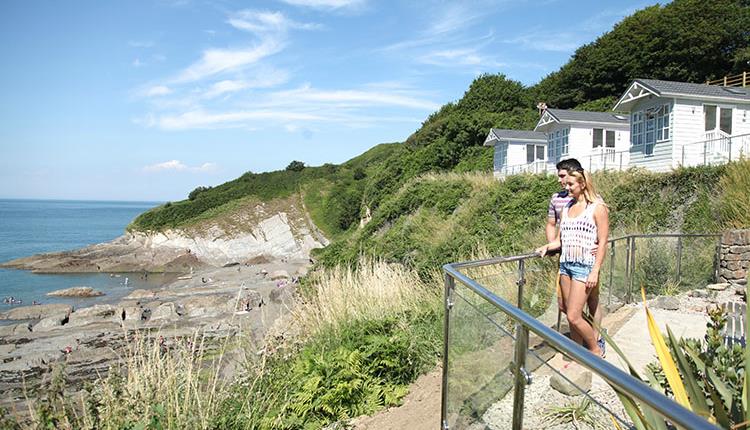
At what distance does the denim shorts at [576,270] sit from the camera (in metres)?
4.44

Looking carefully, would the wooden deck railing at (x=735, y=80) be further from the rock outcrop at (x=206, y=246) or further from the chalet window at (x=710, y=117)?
the rock outcrop at (x=206, y=246)

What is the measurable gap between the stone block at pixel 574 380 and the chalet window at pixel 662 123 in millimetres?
20766

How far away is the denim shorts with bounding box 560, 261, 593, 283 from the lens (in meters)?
4.44

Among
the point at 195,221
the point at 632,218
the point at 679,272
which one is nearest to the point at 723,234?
the point at 679,272

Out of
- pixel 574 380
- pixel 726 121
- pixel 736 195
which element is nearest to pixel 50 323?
pixel 736 195

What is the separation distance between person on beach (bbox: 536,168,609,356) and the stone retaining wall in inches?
225

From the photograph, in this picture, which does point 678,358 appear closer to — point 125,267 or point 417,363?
point 417,363

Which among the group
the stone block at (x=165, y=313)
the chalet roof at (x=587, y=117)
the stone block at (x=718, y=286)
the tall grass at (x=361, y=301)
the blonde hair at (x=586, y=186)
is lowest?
the stone block at (x=165, y=313)

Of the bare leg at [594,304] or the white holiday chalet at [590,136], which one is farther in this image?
the white holiday chalet at [590,136]

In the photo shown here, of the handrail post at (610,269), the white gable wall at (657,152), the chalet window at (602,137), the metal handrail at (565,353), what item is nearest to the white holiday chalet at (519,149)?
the chalet window at (602,137)

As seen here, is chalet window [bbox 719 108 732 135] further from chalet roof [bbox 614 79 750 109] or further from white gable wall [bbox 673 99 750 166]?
chalet roof [bbox 614 79 750 109]

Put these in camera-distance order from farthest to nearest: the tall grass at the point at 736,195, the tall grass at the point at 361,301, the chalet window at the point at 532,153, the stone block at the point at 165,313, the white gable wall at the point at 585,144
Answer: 1. the chalet window at the point at 532,153
2. the white gable wall at the point at 585,144
3. the stone block at the point at 165,313
4. the tall grass at the point at 736,195
5. the tall grass at the point at 361,301

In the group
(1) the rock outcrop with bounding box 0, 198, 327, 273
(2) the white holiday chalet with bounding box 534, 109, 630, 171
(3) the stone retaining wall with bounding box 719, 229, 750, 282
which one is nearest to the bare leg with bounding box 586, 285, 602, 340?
(3) the stone retaining wall with bounding box 719, 229, 750, 282

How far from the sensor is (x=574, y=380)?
1.84 meters
